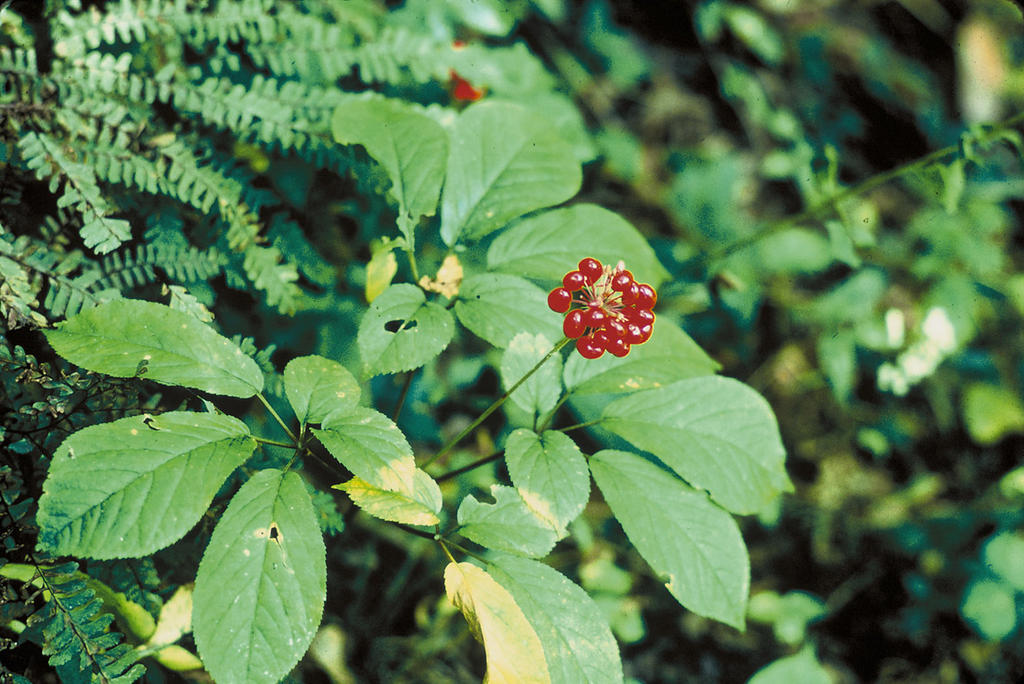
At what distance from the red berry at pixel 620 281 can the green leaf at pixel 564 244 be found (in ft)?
0.67

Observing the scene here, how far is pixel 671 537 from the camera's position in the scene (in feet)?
4.07

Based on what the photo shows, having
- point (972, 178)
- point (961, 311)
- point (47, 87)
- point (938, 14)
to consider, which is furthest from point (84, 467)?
point (938, 14)

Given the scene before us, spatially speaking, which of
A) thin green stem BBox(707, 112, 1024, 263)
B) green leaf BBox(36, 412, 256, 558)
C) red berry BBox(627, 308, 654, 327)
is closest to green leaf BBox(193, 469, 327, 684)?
green leaf BBox(36, 412, 256, 558)

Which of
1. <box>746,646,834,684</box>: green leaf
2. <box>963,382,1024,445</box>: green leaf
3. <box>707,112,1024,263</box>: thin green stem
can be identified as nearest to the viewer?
<box>707,112,1024,263</box>: thin green stem

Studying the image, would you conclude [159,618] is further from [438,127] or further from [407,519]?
[438,127]

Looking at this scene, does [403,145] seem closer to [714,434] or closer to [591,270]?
[591,270]

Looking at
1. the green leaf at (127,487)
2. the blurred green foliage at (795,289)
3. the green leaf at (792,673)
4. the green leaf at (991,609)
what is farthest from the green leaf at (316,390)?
the green leaf at (991,609)

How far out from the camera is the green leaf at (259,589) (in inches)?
37.0

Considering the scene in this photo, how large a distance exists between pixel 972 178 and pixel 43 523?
13.1ft

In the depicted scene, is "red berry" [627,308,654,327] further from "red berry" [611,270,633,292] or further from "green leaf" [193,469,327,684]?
"green leaf" [193,469,327,684]

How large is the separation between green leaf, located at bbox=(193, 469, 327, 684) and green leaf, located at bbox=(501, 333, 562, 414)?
18.0 inches

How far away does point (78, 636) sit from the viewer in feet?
3.53

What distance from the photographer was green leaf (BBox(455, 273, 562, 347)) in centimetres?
125

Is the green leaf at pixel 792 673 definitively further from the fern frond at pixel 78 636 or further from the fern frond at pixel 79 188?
the fern frond at pixel 79 188
